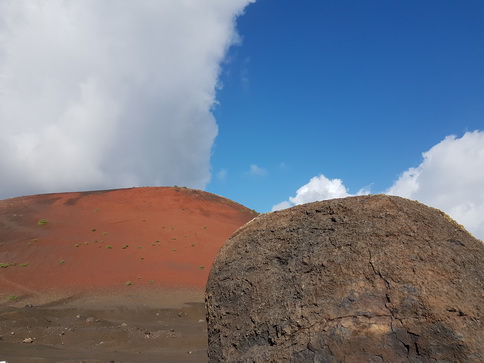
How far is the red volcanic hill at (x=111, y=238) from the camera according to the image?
18547 millimetres

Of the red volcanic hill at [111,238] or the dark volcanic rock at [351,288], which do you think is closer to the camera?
the dark volcanic rock at [351,288]

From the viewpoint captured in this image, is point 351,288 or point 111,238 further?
point 111,238

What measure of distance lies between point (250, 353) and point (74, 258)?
1868cm

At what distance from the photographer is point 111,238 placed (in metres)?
22.8

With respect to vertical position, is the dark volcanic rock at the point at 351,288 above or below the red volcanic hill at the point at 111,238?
below

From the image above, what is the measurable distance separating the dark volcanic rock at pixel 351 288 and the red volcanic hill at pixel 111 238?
14.5 m

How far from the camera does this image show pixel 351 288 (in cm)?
367

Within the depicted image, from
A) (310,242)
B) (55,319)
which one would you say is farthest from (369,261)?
(55,319)

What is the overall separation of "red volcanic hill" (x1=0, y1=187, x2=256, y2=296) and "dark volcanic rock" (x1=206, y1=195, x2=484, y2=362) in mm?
14535

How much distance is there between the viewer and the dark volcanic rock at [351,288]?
10.9 feet

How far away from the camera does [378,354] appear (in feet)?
10.9

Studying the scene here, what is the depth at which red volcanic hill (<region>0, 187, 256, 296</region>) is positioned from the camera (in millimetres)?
18547

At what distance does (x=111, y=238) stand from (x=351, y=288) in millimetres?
20987

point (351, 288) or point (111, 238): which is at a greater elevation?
point (111, 238)
